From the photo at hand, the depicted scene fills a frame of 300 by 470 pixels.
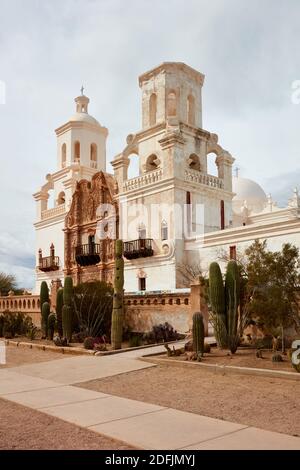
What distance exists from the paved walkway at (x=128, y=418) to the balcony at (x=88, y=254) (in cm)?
1978

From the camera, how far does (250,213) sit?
115 feet

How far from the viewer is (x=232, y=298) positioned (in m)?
15.2

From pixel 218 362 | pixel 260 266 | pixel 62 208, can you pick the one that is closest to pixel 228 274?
pixel 260 266

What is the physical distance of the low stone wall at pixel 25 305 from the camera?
97.4 ft

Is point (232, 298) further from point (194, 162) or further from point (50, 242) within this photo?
point (50, 242)

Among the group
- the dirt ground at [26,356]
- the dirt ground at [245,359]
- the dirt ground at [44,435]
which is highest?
the dirt ground at [245,359]

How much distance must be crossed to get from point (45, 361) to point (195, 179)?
54.9ft

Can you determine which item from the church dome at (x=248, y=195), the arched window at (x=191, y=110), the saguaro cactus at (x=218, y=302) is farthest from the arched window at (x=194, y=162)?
the saguaro cactus at (x=218, y=302)

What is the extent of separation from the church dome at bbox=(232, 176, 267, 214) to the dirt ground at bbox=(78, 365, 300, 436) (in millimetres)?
25878

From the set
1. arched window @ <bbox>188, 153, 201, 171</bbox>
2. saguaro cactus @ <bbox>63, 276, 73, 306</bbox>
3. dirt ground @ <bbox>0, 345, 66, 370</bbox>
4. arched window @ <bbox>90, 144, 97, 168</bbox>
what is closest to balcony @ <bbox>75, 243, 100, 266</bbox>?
arched window @ <bbox>188, 153, 201, 171</bbox>

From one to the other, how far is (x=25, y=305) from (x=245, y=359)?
21.3 metres

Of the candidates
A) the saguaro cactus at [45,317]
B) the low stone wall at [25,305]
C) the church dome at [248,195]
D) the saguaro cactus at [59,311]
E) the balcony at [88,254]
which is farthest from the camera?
the church dome at [248,195]

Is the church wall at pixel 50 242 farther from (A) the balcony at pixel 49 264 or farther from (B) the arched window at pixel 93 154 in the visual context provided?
(B) the arched window at pixel 93 154

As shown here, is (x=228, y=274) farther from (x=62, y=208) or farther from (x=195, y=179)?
(x=62, y=208)
